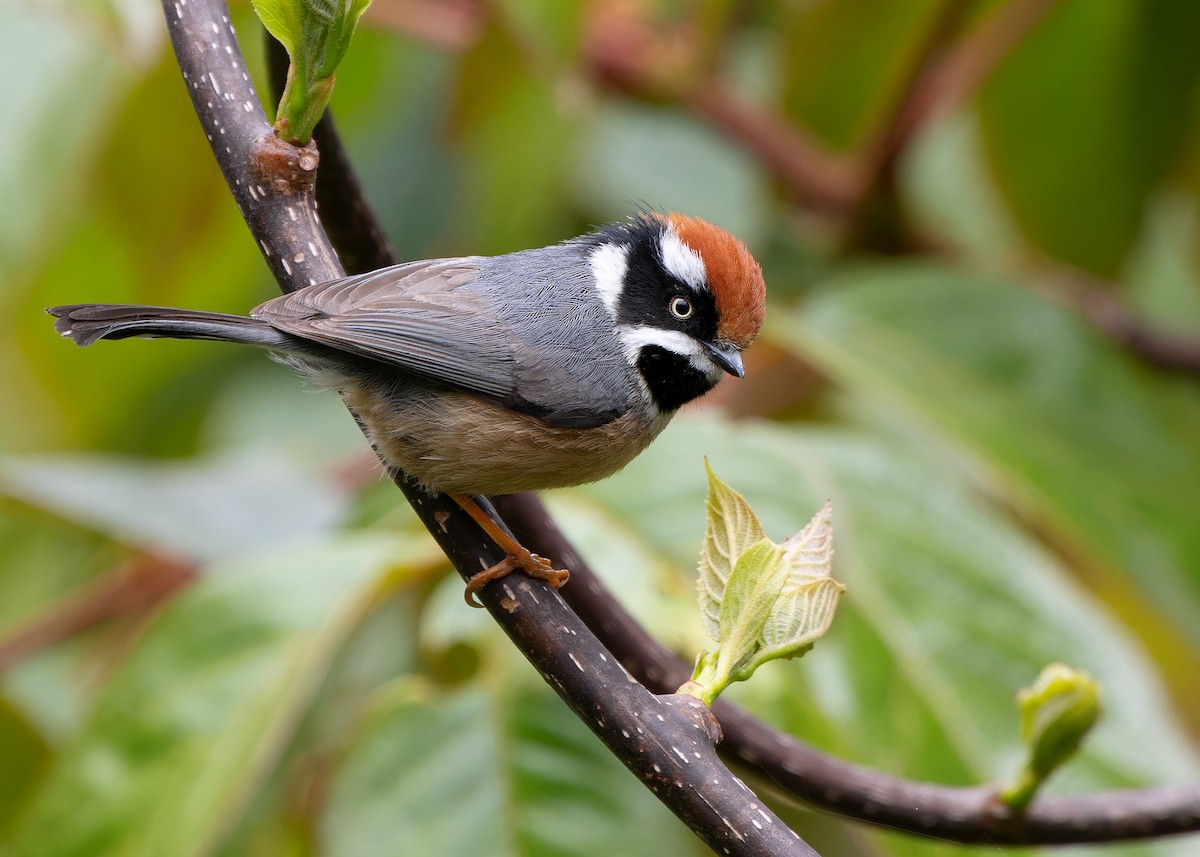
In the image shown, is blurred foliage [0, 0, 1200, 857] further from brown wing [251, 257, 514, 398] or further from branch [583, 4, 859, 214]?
brown wing [251, 257, 514, 398]

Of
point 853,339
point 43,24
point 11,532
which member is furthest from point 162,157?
point 853,339

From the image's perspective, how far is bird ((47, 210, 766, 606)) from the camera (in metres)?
2.06

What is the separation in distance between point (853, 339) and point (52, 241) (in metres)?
1.99

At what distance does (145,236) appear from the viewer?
327 cm

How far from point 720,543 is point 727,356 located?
92 centimetres

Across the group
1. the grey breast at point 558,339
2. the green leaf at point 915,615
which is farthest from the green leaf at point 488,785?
the grey breast at point 558,339

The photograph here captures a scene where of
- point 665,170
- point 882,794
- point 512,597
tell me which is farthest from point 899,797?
point 665,170

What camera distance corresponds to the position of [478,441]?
2.15m

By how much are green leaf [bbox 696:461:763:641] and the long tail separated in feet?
2.95

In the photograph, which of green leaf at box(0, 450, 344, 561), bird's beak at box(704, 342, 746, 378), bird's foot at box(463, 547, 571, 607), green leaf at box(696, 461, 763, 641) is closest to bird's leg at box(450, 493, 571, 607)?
bird's foot at box(463, 547, 571, 607)

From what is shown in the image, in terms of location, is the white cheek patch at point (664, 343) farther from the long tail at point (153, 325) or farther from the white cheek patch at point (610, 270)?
the long tail at point (153, 325)

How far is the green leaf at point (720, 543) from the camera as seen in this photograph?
1.52 metres

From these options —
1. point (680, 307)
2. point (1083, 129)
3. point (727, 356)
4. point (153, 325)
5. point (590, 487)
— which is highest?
point (153, 325)

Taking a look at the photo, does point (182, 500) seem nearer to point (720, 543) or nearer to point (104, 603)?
point (104, 603)
